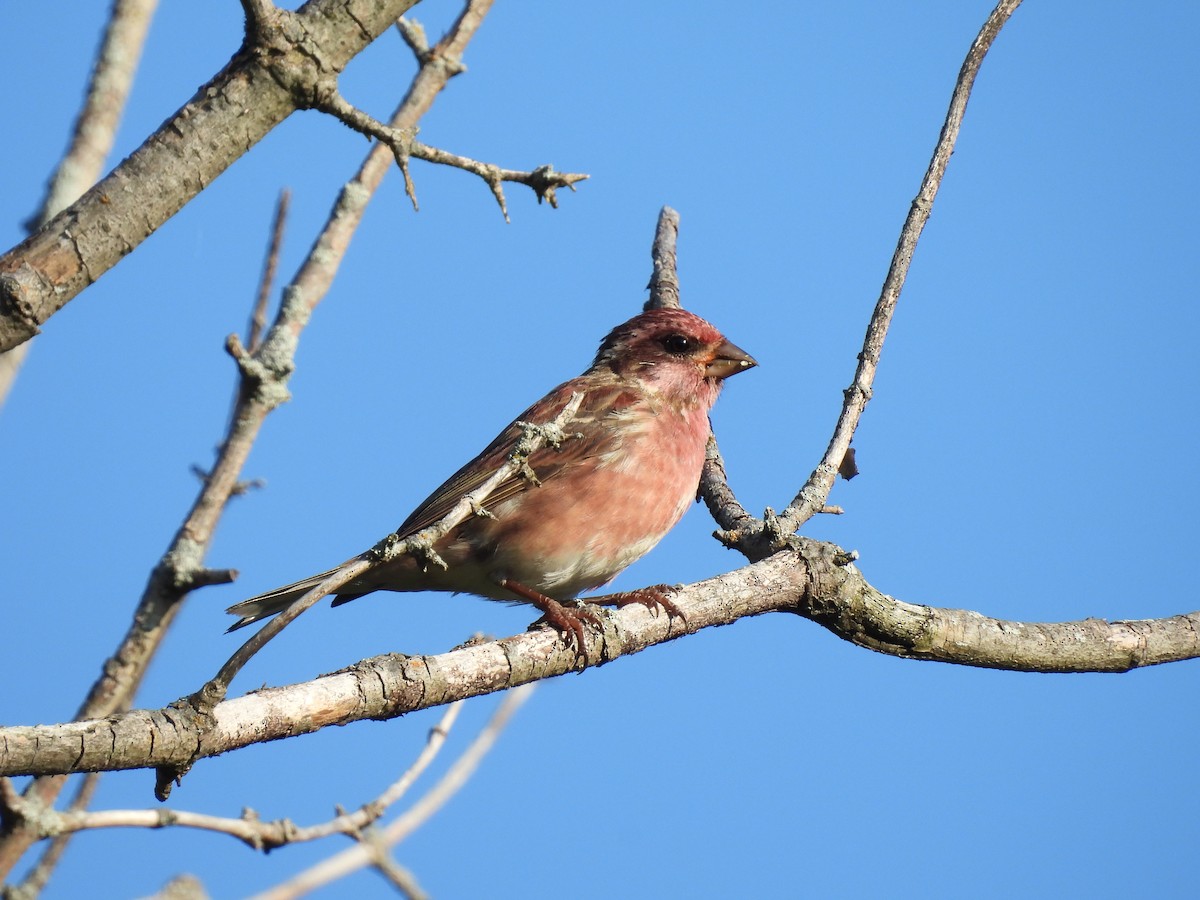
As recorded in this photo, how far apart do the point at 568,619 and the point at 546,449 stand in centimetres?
192

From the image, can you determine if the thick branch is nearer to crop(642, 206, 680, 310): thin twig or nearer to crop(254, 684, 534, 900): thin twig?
crop(254, 684, 534, 900): thin twig

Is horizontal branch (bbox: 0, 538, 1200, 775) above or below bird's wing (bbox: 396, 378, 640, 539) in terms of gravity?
below

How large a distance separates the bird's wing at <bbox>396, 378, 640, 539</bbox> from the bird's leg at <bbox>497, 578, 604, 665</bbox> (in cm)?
74

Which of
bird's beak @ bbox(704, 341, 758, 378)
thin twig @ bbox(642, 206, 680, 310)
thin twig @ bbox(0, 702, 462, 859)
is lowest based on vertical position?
thin twig @ bbox(0, 702, 462, 859)

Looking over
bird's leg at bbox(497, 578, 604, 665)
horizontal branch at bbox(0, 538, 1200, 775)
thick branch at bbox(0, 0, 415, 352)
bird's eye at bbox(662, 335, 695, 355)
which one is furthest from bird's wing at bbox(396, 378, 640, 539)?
thick branch at bbox(0, 0, 415, 352)

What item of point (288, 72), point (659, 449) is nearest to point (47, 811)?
point (288, 72)

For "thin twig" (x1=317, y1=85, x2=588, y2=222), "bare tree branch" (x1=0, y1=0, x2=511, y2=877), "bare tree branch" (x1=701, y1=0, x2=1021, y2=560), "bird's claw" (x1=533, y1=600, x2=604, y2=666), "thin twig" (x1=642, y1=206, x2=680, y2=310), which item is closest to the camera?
"thin twig" (x1=317, y1=85, x2=588, y2=222)

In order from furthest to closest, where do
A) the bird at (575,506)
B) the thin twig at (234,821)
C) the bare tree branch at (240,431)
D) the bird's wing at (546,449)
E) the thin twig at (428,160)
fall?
1. the bird's wing at (546,449)
2. the bird at (575,506)
3. the bare tree branch at (240,431)
4. the thin twig at (428,160)
5. the thin twig at (234,821)

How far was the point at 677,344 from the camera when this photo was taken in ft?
24.9

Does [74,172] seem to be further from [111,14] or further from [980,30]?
[980,30]

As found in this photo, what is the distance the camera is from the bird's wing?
A: 6.83 m

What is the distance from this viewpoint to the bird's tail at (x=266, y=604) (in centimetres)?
600

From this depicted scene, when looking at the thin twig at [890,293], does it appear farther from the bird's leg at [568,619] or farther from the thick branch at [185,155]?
the thick branch at [185,155]

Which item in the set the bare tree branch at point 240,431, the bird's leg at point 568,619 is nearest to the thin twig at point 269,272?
the bare tree branch at point 240,431
